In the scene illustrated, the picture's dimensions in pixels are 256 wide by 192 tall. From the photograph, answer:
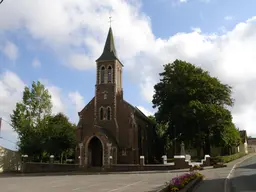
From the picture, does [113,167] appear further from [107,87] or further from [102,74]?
[102,74]

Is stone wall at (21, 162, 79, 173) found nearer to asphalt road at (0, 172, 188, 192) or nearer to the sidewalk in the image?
asphalt road at (0, 172, 188, 192)

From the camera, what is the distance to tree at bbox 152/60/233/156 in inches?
1737

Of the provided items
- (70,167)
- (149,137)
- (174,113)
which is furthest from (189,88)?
(70,167)

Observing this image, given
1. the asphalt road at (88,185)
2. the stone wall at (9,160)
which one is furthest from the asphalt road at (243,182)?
the stone wall at (9,160)

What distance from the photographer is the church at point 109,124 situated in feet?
144

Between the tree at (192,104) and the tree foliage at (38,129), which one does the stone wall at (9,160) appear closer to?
the tree foliage at (38,129)

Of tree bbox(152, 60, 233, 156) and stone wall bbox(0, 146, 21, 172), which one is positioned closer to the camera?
tree bbox(152, 60, 233, 156)

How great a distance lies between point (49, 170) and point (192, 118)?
72.9 ft

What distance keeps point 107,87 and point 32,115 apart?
1361 cm

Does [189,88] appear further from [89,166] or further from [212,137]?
[89,166]

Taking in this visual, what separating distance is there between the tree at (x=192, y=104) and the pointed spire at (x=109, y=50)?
31.3 ft

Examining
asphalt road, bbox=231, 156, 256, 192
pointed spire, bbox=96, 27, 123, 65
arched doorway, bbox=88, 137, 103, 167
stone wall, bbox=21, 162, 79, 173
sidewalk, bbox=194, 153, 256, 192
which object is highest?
pointed spire, bbox=96, 27, 123, 65

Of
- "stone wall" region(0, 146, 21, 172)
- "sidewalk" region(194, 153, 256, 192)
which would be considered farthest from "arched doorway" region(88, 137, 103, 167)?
"sidewalk" region(194, 153, 256, 192)

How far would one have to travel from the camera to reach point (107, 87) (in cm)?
4941
